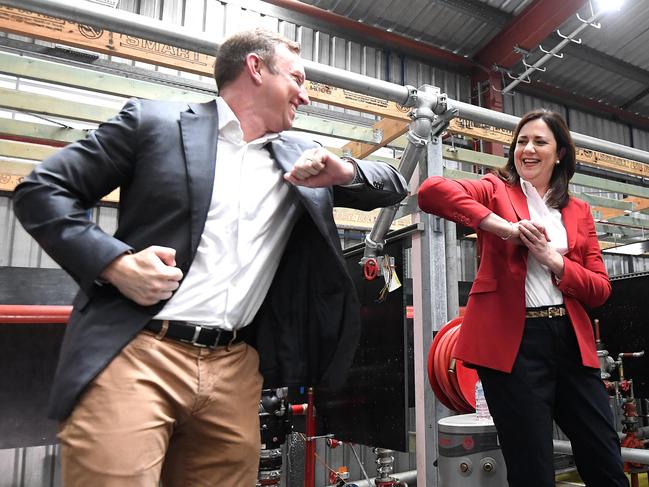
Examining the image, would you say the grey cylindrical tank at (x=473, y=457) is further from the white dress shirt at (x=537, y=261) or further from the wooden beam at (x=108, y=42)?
the wooden beam at (x=108, y=42)

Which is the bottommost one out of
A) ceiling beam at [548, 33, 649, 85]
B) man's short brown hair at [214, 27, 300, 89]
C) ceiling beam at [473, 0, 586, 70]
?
man's short brown hair at [214, 27, 300, 89]

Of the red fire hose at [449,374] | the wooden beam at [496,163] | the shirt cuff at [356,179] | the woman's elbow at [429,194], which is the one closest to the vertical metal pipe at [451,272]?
the red fire hose at [449,374]

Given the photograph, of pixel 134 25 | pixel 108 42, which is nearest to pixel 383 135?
pixel 108 42

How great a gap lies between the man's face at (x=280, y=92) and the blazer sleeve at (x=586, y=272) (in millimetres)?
934

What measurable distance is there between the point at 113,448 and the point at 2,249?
4671 millimetres

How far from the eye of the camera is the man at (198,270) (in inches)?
38.9

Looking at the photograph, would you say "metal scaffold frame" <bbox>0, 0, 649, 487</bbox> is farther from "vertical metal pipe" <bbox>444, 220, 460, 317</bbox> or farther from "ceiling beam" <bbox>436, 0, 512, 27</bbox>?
"ceiling beam" <bbox>436, 0, 512, 27</bbox>

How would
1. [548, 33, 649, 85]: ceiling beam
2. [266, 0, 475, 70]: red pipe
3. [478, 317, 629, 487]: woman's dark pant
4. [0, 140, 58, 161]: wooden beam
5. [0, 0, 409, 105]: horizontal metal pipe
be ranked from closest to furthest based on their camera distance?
1. [478, 317, 629, 487]: woman's dark pant
2. [0, 0, 409, 105]: horizontal metal pipe
3. [0, 140, 58, 161]: wooden beam
4. [266, 0, 475, 70]: red pipe
5. [548, 33, 649, 85]: ceiling beam

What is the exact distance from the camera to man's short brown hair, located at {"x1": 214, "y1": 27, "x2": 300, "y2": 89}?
1.32m

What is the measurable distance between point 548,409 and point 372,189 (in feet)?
2.68

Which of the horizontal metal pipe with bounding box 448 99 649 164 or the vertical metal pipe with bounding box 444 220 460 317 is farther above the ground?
the horizontal metal pipe with bounding box 448 99 649 164

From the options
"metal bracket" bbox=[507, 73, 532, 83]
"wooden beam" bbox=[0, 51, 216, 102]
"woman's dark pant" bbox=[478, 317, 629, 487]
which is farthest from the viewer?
"metal bracket" bbox=[507, 73, 532, 83]

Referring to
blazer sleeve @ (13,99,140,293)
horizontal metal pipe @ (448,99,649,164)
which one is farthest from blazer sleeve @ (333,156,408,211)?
horizontal metal pipe @ (448,99,649,164)

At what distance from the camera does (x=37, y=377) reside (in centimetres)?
332
